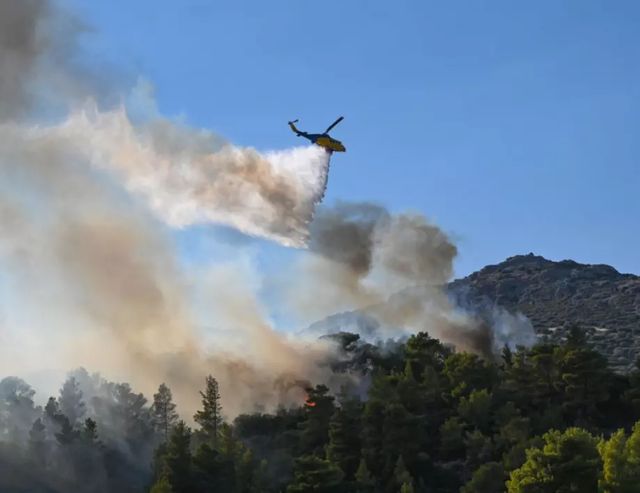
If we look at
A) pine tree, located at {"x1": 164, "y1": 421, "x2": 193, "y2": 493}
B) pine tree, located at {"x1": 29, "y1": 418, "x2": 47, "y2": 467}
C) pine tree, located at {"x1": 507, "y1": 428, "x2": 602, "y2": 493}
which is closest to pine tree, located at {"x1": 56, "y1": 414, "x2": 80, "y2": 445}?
pine tree, located at {"x1": 29, "y1": 418, "x2": 47, "y2": 467}

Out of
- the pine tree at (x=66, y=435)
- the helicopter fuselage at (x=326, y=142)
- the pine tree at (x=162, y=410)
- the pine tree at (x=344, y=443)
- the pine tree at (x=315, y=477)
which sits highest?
the helicopter fuselage at (x=326, y=142)

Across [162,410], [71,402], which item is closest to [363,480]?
[162,410]

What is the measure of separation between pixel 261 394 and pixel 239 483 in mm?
54551

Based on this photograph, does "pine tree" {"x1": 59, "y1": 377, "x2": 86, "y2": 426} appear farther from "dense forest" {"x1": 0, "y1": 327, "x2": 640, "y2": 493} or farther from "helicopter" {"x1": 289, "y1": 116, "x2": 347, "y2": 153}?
"helicopter" {"x1": 289, "y1": 116, "x2": 347, "y2": 153}

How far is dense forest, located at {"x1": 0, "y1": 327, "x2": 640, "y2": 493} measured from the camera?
65.6m

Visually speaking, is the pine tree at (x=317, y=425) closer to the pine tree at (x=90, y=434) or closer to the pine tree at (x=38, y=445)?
the pine tree at (x=90, y=434)

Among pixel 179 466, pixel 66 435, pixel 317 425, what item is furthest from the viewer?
pixel 66 435

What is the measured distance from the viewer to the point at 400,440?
3206 inches

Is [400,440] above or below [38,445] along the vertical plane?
below

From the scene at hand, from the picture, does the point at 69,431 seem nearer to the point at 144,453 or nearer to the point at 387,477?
the point at 144,453

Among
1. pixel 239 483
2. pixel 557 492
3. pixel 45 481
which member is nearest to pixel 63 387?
pixel 45 481

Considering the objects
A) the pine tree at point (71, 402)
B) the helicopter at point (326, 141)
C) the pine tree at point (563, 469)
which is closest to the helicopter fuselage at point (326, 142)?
the helicopter at point (326, 141)

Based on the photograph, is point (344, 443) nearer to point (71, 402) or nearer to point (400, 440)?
point (400, 440)

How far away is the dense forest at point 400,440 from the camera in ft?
215
